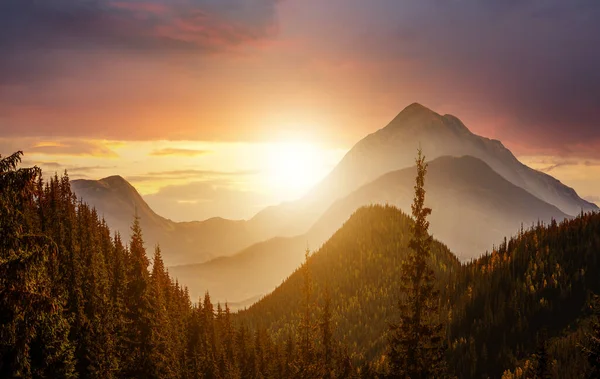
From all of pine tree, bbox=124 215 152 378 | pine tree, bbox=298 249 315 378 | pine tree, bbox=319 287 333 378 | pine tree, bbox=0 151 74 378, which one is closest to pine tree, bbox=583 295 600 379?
pine tree, bbox=319 287 333 378

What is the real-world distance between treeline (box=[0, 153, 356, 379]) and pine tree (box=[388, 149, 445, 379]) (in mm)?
12079

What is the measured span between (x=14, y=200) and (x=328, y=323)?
1298 inches

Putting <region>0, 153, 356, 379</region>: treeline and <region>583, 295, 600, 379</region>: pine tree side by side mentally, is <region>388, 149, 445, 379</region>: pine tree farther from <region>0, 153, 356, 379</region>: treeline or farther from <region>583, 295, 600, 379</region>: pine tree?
<region>0, 153, 356, 379</region>: treeline

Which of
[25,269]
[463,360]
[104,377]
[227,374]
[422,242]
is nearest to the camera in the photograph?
[25,269]

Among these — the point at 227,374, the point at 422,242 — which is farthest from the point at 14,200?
the point at 227,374

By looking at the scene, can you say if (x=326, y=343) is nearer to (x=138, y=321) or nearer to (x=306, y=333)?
(x=306, y=333)

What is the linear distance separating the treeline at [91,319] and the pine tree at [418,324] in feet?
39.6

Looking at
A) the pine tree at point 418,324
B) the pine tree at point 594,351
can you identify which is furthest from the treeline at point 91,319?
the pine tree at point 594,351

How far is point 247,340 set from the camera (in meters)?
107

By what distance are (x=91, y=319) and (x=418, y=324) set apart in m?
39.5

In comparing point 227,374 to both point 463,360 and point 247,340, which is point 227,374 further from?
point 463,360

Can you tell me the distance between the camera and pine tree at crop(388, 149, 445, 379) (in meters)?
32.1

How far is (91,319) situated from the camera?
52594mm

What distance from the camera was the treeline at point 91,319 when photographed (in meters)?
18.2
